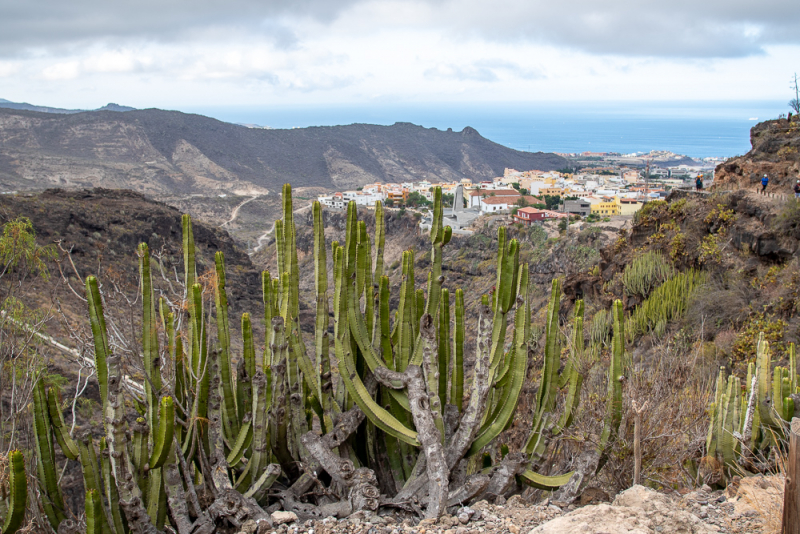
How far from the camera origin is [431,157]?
5162 inches

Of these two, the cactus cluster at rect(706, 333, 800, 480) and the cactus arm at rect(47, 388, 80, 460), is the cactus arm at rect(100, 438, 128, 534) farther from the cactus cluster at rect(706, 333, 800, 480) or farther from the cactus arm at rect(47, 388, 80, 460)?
the cactus cluster at rect(706, 333, 800, 480)

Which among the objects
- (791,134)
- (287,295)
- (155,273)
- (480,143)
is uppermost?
(480,143)

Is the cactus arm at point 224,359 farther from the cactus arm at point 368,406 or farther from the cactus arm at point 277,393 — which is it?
the cactus arm at point 368,406

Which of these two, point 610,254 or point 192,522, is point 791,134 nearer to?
point 610,254

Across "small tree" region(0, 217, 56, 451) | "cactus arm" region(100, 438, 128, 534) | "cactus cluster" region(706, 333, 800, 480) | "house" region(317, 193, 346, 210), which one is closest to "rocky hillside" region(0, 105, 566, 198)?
"house" region(317, 193, 346, 210)

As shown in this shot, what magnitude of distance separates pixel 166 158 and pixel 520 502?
333 feet

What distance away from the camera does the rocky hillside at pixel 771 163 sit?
53.9 feet

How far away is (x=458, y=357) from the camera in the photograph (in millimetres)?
3949

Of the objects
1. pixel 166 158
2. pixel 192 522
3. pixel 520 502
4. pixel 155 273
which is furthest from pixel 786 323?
pixel 166 158

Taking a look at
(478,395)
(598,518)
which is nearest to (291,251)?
(478,395)

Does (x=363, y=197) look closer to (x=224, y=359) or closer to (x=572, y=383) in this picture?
(x=572, y=383)

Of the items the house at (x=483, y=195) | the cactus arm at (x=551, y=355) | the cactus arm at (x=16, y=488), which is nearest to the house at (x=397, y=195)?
the house at (x=483, y=195)

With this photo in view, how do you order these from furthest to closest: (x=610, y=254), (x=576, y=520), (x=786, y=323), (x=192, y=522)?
(x=610, y=254)
(x=786, y=323)
(x=192, y=522)
(x=576, y=520)

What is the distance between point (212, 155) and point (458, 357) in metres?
105
